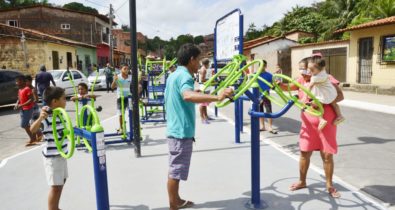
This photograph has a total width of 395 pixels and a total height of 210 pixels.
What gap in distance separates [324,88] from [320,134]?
0.51 meters

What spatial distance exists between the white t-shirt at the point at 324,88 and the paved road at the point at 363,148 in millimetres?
1288

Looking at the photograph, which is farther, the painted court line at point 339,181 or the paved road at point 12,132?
the paved road at point 12,132

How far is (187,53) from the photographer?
11.3ft

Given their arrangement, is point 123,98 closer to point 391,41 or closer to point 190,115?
point 190,115

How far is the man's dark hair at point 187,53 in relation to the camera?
3.42 meters

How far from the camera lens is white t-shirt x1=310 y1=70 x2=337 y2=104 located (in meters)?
3.83

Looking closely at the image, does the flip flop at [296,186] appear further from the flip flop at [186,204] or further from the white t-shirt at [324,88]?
the flip flop at [186,204]

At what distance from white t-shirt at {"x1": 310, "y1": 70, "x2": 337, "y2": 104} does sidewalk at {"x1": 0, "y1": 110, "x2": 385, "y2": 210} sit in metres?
1.14

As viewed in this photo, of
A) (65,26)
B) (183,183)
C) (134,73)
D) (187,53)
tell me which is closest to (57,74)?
(134,73)

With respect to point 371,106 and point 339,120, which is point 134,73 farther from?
point 371,106

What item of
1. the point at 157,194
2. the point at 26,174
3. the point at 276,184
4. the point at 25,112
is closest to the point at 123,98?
the point at 25,112

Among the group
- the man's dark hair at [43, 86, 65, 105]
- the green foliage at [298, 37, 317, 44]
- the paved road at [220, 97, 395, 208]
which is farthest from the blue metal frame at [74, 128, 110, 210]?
the green foliage at [298, 37, 317, 44]

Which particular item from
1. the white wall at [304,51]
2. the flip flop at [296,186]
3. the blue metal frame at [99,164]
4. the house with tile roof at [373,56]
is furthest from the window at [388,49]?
the blue metal frame at [99,164]

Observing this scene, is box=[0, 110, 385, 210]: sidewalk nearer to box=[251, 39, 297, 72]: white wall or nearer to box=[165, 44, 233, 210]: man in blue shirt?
box=[165, 44, 233, 210]: man in blue shirt
